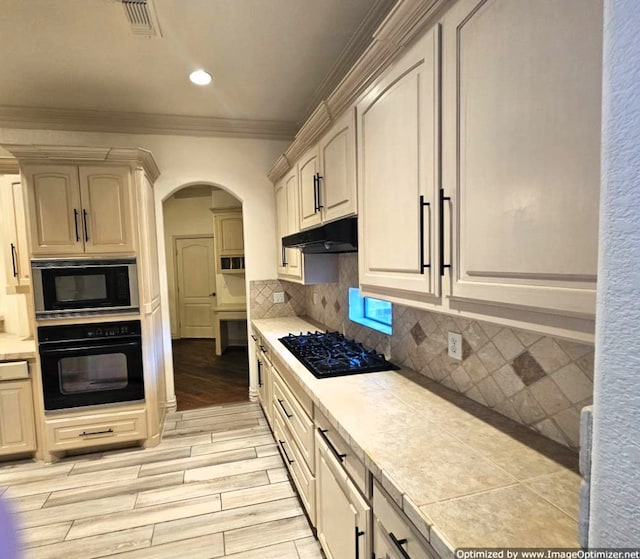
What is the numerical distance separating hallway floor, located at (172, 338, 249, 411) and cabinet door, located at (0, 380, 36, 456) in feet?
4.10

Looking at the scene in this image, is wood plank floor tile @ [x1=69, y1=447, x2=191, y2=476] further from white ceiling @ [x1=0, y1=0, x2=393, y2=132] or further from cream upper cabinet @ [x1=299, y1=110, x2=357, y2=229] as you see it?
white ceiling @ [x1=0, y1=0, x2=393, y2=132]

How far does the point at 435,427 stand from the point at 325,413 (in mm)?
446

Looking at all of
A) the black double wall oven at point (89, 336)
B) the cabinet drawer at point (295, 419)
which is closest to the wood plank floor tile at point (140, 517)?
the cabinet drawer at point (295, 419)

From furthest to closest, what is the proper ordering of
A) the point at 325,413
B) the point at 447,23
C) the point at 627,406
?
the point at 325,413, the point at 447,23, the point at 627,406

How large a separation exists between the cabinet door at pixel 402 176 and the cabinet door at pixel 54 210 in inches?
88.2

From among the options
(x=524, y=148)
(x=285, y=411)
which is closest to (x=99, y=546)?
(x=285, y=411)

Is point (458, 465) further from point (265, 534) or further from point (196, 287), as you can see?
point (196, 287)

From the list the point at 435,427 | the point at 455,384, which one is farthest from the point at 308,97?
the point at 435,427

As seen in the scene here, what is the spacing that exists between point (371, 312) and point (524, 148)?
175 cm

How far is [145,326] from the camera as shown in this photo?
2.90 metres

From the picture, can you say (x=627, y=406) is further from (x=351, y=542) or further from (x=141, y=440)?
(x=141, y=440)

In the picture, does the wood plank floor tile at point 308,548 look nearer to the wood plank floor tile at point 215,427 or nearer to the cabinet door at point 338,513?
the cabinet door at point 338,513

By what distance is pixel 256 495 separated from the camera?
7.73 ft

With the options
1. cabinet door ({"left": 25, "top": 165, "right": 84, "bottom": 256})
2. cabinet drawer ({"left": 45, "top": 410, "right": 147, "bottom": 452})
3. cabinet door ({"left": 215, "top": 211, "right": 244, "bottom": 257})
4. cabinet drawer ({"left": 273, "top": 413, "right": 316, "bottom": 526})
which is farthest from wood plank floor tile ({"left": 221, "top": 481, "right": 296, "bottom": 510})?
cabinet door ({"left": 215, "top": 211, "right": 244, "bottom": 257})
